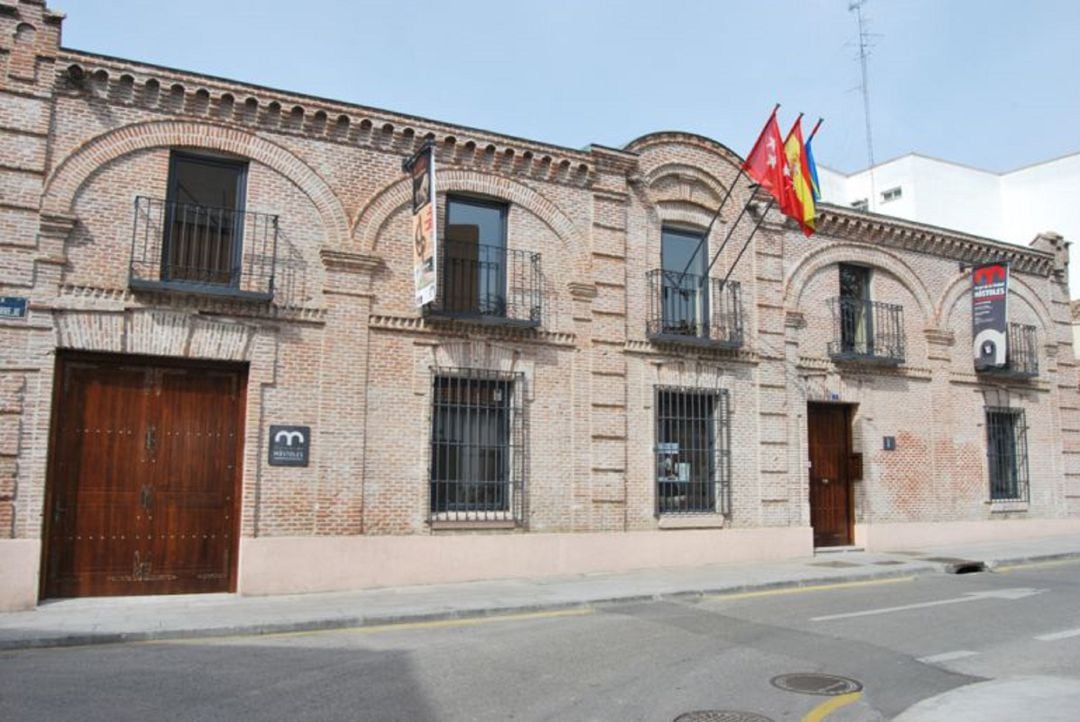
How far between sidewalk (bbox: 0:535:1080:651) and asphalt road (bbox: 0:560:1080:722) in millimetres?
273

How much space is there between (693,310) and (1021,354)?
9.50 meters

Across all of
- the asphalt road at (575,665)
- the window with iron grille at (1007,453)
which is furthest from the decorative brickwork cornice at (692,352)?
the window with iron grille at (1007,453)

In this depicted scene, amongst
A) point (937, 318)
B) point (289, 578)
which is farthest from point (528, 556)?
point (937, 318)

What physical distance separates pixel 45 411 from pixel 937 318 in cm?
1721

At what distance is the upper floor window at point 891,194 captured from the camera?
3394 centimetres

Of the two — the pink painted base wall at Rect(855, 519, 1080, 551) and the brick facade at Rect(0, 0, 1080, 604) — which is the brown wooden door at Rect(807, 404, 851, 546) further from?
the pink painted base wall at Rect(855, 519, 1080, 551)

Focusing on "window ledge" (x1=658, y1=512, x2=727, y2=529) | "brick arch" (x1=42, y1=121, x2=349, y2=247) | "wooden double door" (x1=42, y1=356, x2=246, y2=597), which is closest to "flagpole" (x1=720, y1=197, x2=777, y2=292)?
"window ledge" (x1=658, y1=512, x2=727, y2=529)

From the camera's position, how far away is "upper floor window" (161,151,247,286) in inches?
465

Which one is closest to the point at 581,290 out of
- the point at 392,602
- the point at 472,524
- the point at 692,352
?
the point at 692,352

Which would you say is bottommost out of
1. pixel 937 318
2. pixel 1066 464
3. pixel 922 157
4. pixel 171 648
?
pixel 171 648

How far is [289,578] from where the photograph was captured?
11750 mm

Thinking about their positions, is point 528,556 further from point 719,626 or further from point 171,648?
point 171,648

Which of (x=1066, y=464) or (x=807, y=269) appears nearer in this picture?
(x=807, y=269)

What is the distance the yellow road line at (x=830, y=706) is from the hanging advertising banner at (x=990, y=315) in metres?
14.5
